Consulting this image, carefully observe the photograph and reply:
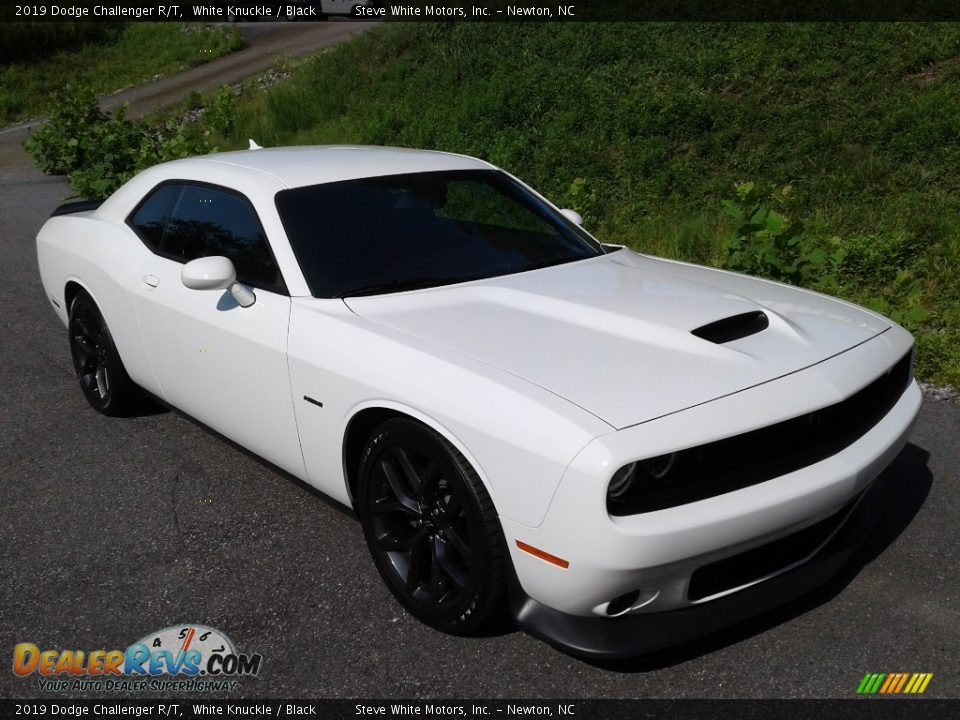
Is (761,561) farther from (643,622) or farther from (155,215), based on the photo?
(155,215)

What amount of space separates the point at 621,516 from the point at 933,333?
373cm

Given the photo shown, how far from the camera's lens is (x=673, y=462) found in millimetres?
2523

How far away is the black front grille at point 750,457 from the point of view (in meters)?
2.51

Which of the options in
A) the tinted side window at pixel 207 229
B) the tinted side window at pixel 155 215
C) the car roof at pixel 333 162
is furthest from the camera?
the tinted side window at pixel 155 215

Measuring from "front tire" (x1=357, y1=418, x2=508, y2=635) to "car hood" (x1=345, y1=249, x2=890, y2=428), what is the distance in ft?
1.14

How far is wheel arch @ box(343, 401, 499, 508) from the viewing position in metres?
2.69

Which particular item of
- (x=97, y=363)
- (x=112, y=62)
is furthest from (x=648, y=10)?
(x=112, y=62)

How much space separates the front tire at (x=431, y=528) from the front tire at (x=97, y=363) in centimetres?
208

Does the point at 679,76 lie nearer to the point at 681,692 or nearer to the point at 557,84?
the point at 557,84

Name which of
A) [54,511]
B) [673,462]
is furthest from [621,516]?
[54,511]

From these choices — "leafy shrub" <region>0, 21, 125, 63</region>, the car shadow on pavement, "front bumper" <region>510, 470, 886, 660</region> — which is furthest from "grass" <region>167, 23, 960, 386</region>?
"leafy shrub" <region>0, 21, 125, 63</region>

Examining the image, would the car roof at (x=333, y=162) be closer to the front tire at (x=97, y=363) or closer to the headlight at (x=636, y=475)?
the front tire at (x=97, y=363)

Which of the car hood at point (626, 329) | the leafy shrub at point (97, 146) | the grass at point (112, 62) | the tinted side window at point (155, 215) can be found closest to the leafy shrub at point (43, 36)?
the grass at point (112, 62)
